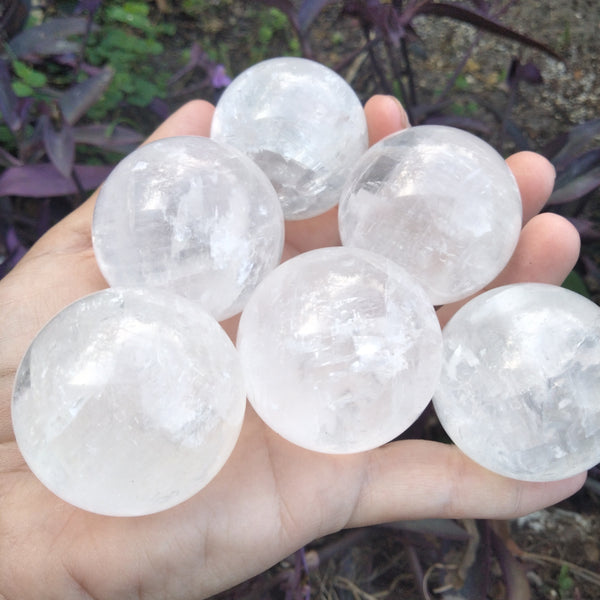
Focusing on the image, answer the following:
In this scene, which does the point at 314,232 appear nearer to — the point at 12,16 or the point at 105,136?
the point at 105,136

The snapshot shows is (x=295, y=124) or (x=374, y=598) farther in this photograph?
(x=374, y=598)

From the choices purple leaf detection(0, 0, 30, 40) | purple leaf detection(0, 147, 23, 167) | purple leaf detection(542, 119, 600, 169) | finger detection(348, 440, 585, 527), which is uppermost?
purple leaf detection(0, 0, 30, 40)

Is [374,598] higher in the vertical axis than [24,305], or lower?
lower

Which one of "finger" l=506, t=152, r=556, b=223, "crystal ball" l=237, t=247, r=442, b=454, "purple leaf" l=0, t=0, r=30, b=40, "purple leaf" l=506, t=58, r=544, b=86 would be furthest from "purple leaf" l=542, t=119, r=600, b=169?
"purple leaf" l=0, t=0, r=30, b=40

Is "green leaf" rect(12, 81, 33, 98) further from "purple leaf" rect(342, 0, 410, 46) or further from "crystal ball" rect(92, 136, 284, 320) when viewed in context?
"purple leaf" rect(342, 0, 410, 46)

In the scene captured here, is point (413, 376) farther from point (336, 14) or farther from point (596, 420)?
point (336, 14)

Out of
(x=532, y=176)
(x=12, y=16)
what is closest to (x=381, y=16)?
(x=532, y=176)

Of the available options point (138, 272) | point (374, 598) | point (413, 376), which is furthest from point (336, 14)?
point (374, 598)

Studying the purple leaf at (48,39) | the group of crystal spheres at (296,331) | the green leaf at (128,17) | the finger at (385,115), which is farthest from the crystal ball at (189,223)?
the green leaf at (128,17)
